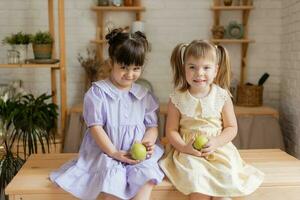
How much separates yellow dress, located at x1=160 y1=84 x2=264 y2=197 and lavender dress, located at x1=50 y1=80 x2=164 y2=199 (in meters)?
0.10

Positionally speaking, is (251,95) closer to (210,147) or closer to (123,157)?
(210,147)

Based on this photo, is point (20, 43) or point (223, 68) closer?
point (223, 68)

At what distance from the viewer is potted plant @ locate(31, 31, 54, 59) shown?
2893 millimetres

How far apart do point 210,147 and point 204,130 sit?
0.11 m

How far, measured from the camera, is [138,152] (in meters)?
1.66

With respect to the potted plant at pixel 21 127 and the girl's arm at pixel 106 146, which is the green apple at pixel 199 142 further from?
the potted plant at pixel 21 127

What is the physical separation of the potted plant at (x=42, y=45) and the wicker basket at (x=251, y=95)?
1576 millimetres

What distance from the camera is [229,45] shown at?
11.3ft

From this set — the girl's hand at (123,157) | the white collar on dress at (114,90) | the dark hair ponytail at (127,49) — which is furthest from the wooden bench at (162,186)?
the dark hair ponytail at (127,49)

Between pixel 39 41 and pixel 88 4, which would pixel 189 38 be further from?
pixel 39 41

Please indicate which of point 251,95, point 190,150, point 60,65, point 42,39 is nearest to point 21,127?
point 60,65

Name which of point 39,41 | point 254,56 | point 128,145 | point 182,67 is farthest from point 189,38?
point 128,145

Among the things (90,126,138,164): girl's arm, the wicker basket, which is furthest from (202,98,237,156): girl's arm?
the wicker basket

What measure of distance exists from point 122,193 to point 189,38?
208 centimetres
